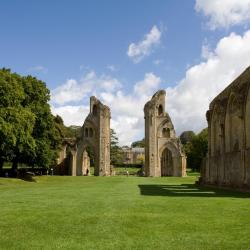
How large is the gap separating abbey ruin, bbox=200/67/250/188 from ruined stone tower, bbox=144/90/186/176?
3075 cm

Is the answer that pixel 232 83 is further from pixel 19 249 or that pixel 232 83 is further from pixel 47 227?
pixel 19 249

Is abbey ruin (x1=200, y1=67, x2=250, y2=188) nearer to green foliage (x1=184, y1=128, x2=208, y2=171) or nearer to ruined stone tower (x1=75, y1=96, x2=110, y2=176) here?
ruined stone tower (x1=75, y1=96, x2=110, y2=176)

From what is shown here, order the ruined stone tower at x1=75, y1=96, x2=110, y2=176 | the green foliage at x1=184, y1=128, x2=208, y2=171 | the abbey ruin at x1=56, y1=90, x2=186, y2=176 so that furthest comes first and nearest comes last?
the green foliage at x1=184, y1=128, x2=208, y2=171, the ruined stone tower at x1=75, y1=96, x2=110, y2=176, the abbey ruin at x1=56, y1=90, x2=186, y2=176

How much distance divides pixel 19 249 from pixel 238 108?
22.5m

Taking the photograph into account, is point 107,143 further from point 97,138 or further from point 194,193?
point 194,193

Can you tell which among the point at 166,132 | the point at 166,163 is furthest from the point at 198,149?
the point at 166,132

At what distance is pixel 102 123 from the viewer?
69.6 meters

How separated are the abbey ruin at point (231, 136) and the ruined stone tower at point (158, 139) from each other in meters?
30.7

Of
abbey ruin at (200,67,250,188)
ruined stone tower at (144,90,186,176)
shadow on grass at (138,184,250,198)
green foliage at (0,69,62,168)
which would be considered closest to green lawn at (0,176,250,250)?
shadow on grass at (138,184,250,198)

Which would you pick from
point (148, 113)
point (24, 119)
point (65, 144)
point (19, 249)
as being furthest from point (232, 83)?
point (65, 144)

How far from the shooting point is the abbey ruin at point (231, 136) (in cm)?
2648

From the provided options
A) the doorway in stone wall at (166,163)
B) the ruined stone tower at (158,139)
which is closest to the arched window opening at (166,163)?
the doorway in stone wall at (166,163)

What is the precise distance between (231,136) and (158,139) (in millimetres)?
38269

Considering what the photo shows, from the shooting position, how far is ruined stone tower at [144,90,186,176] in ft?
224
